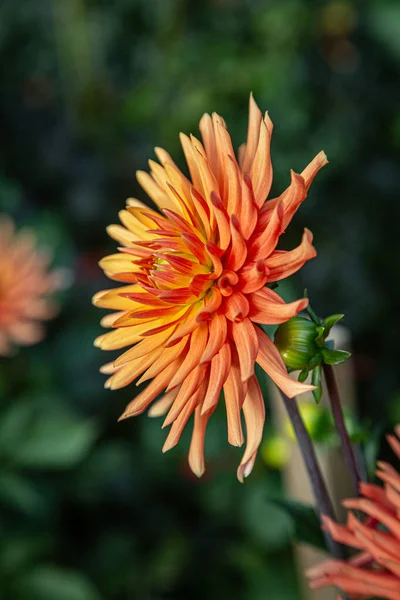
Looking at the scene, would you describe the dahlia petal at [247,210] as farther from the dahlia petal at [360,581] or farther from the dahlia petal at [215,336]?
the dahlia petal at [360,581]

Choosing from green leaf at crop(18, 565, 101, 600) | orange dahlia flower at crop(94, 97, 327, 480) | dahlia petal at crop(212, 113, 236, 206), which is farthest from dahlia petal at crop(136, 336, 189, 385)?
green leaf at crop(18, 565, 101, 600)

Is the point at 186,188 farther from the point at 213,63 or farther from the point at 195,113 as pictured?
the point at 213,63

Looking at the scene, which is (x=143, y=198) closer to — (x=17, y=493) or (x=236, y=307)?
(x=17, y=493)

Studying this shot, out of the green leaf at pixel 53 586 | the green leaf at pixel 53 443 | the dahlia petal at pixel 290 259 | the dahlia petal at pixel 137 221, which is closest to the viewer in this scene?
the dahlia petal at pixel 290 259

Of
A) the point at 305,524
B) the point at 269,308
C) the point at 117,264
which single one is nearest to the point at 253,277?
the point at 269,308

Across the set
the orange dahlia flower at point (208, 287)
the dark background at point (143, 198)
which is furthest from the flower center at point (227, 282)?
the dark background at point (143, 198)

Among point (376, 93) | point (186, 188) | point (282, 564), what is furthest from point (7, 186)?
point (186, 188)

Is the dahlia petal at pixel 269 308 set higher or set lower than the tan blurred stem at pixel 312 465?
higher
